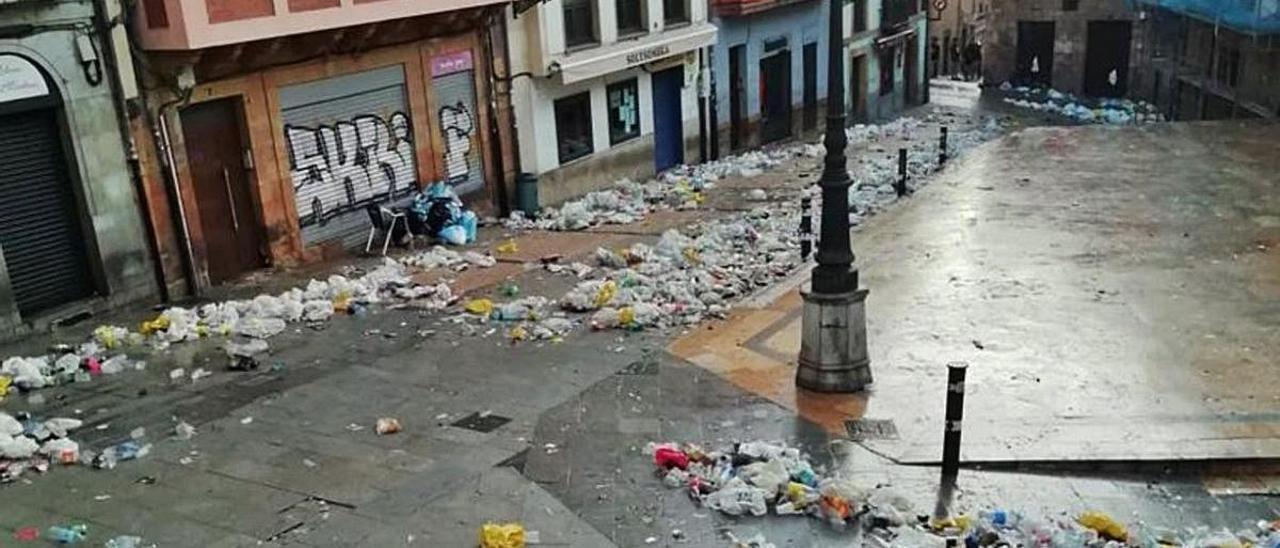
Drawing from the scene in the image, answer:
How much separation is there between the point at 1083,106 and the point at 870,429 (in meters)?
33.6

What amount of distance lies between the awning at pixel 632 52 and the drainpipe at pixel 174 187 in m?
7.78

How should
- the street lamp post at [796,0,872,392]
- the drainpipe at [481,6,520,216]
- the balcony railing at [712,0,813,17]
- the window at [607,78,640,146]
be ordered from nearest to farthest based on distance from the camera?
1. the street lamp post at [796,0,872,392]
2. the drainpipe at [481,6,520,216]
3. the window at [607,78,640,146]
4. the balcony railing at [712,0,813,17]

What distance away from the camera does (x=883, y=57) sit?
36375 mm

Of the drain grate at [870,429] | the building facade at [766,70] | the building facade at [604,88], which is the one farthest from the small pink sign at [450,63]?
the drain grate at [870,429]

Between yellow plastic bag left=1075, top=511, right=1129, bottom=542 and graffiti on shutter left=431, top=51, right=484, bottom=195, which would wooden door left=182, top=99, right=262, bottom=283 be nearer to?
graffiti on shutter left=431, top=51, right=484, bottom=195

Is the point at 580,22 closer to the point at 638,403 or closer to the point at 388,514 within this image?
the point at 638,403

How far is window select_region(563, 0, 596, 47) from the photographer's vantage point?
800 inches

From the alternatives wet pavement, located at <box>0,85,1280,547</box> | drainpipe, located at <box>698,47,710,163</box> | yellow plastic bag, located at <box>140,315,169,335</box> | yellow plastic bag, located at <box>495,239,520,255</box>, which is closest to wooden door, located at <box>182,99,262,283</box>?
yellow plastic bag, located at <box>140,315,169,335</box>

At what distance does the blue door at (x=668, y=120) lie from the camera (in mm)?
23734

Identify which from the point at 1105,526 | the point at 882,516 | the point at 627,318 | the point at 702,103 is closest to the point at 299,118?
the point at 627,318

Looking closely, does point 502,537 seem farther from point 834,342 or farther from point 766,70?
point 766,70

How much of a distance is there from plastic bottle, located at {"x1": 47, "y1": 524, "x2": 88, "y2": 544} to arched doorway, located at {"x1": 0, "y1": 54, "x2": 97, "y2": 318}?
20.0 ft

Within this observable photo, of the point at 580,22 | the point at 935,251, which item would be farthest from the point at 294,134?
the point at 935,251

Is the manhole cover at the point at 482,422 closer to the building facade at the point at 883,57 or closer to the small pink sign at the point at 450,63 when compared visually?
the small pink sign at the point at 450,63
